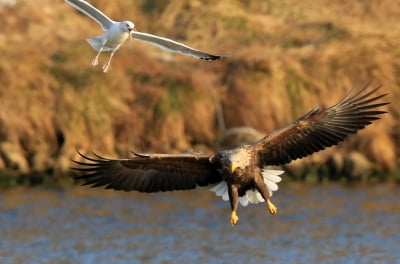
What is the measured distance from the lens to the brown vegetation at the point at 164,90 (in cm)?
2111

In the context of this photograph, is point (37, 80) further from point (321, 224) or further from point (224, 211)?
point (321, 224)

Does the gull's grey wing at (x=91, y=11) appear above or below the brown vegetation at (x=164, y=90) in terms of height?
below

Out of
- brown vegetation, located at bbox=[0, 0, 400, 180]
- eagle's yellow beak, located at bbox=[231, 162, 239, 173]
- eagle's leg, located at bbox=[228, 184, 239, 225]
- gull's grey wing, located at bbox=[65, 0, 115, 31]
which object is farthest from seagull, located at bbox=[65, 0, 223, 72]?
brown vegetation, located at bbox=[0, 0, 400, 180]

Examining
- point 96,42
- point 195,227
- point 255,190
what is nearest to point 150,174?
point 255,190

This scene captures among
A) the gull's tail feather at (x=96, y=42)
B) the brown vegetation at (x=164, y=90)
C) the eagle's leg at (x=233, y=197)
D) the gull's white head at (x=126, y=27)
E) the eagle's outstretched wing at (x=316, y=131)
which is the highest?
the brown vegetation at (x=164, y=90)

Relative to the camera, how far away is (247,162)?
37.6ft

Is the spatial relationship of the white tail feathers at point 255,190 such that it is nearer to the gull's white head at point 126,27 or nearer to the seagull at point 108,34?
the seagull at point 108,34

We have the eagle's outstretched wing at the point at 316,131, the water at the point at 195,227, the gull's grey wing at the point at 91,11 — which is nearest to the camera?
the eagle's outstretched wing at the point at 316,131

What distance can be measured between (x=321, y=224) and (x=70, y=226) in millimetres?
3346

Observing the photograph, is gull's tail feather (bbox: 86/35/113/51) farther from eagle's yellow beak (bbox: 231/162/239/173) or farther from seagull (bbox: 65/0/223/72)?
eagle's yellow beak (bbox: 231/162/239/173)

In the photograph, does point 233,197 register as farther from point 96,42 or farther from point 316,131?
point 96,42

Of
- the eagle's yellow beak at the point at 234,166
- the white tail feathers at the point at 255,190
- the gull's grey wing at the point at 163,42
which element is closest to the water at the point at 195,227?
the white tail feathers at the point at 255,190

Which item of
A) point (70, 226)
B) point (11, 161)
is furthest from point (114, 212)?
point (11, 161)

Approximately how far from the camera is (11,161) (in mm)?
20797
